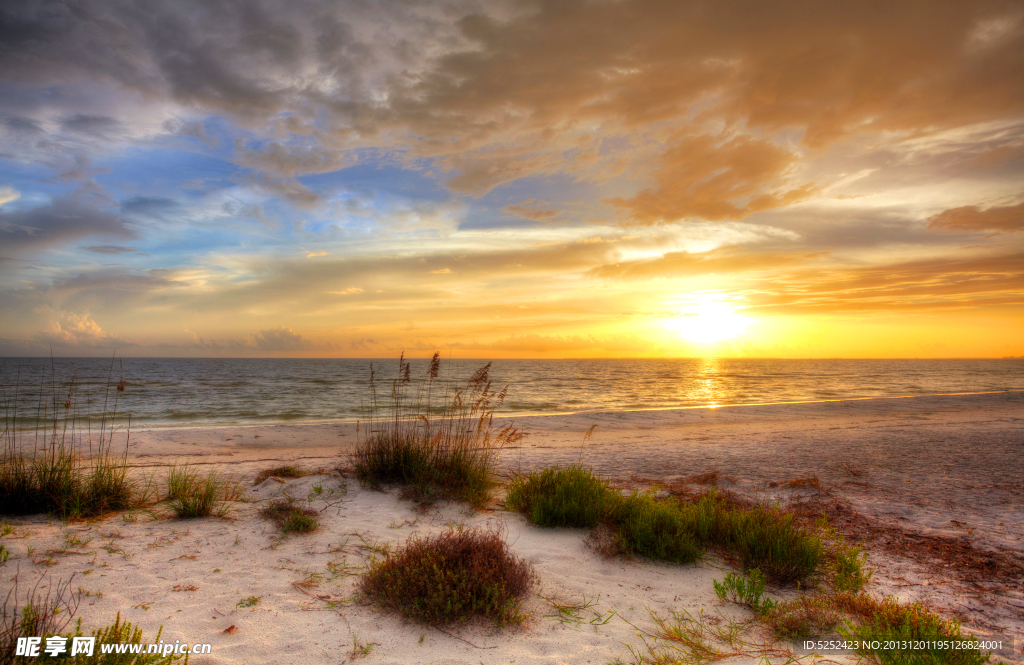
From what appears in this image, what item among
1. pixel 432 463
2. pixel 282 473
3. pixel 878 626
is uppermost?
pixel 432 463

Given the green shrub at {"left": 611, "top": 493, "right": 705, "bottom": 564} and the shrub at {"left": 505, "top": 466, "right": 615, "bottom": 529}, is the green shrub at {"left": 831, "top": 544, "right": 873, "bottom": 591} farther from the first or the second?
the shrub at {"left": 505, "top": 466, "right": 615, "bottom": 529}

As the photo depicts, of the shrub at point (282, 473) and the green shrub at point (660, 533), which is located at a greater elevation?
the green shrub at point (660, 533)

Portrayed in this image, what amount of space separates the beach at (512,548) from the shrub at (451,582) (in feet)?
0.42

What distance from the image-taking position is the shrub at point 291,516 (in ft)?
17.8

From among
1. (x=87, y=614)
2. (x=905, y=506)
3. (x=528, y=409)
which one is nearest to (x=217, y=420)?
(x=528, y=409)

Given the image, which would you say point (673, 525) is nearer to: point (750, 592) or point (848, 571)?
point (750, 592)

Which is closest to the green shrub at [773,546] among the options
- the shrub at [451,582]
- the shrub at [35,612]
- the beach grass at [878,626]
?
the beach grass at [878,626]

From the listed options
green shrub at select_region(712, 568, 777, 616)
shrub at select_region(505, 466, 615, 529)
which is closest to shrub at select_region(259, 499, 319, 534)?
shrub at select_region(505, 466, 615, 529)

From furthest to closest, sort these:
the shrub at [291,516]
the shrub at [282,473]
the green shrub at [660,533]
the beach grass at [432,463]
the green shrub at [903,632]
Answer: the shrub at [282,473]
the beach grass at [432,463]
the shrub at [291,516]
the green shrub at [660,533]
the green shrub at [903,632]

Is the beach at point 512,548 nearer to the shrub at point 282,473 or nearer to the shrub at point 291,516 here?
the shrub at point 291,516

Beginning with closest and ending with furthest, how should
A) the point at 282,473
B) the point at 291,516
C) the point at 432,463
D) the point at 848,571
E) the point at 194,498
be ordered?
the point at 848,571, the point at 291,516, the point at 194,498, the point at 432,463, the point at 282,473

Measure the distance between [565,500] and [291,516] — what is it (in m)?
3.33

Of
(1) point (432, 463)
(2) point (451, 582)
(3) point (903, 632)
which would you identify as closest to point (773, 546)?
(3) point (903, 632)

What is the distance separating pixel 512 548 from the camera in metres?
5.16
